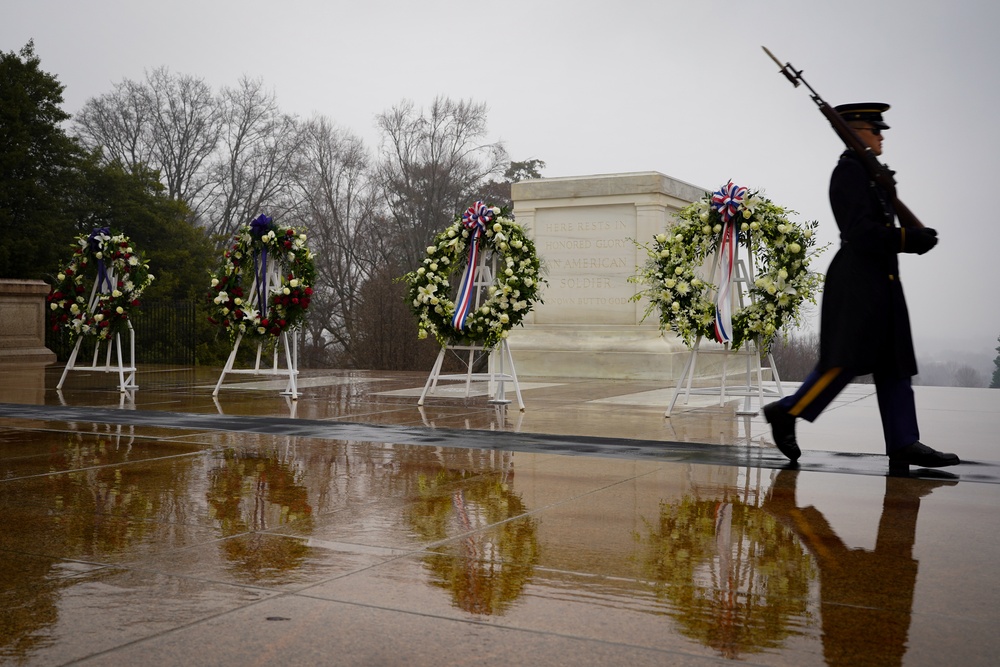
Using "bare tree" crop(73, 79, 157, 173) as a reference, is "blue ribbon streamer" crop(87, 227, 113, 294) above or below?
below

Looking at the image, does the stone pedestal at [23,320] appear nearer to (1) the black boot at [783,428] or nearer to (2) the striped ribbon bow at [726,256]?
(2) the striped ribbon bow at [726,256]

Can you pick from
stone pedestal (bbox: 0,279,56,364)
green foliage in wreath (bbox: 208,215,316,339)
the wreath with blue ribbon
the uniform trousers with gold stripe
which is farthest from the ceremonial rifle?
stone pedestal (bbox: 0,279,56,364)

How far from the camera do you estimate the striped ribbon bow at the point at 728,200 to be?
31.7 ft

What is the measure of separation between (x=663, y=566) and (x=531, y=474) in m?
2.32

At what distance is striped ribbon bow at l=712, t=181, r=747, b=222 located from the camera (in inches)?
380

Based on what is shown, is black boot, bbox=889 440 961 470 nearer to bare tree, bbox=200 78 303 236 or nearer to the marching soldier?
the marching soldier

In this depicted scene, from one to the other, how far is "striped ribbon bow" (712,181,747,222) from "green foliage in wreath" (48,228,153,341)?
7.06m

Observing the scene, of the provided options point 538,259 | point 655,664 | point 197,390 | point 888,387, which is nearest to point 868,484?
point 888,387

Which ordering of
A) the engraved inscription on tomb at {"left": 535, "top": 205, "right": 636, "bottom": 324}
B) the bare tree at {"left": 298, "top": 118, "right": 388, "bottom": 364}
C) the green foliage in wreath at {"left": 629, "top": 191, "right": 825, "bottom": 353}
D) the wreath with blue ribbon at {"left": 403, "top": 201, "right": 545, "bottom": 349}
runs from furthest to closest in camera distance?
the bare tree at {"left": 298, "top": 118, "right": 388, "bottom": 364}
the engraved inscription on tomb at {"left": 535, "top": 205, "right": 636, "bottom": 324}
the wreath with blue ribbon at {"left": 403, "top": 201, "right": 545, "bottom": 349}
the green foliage in wreath at {"left": 629, "top": 191, "right": 825, "bottom": 353}

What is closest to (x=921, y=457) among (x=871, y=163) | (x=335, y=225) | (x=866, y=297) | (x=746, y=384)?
(x=866, y=297)

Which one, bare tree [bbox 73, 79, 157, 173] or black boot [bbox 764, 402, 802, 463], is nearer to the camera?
black boot [bbox 764, 402, 802, 463]

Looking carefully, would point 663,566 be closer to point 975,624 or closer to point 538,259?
point 975,624

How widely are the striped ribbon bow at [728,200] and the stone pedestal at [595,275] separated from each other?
22.6 feet

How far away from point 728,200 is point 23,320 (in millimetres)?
19031
